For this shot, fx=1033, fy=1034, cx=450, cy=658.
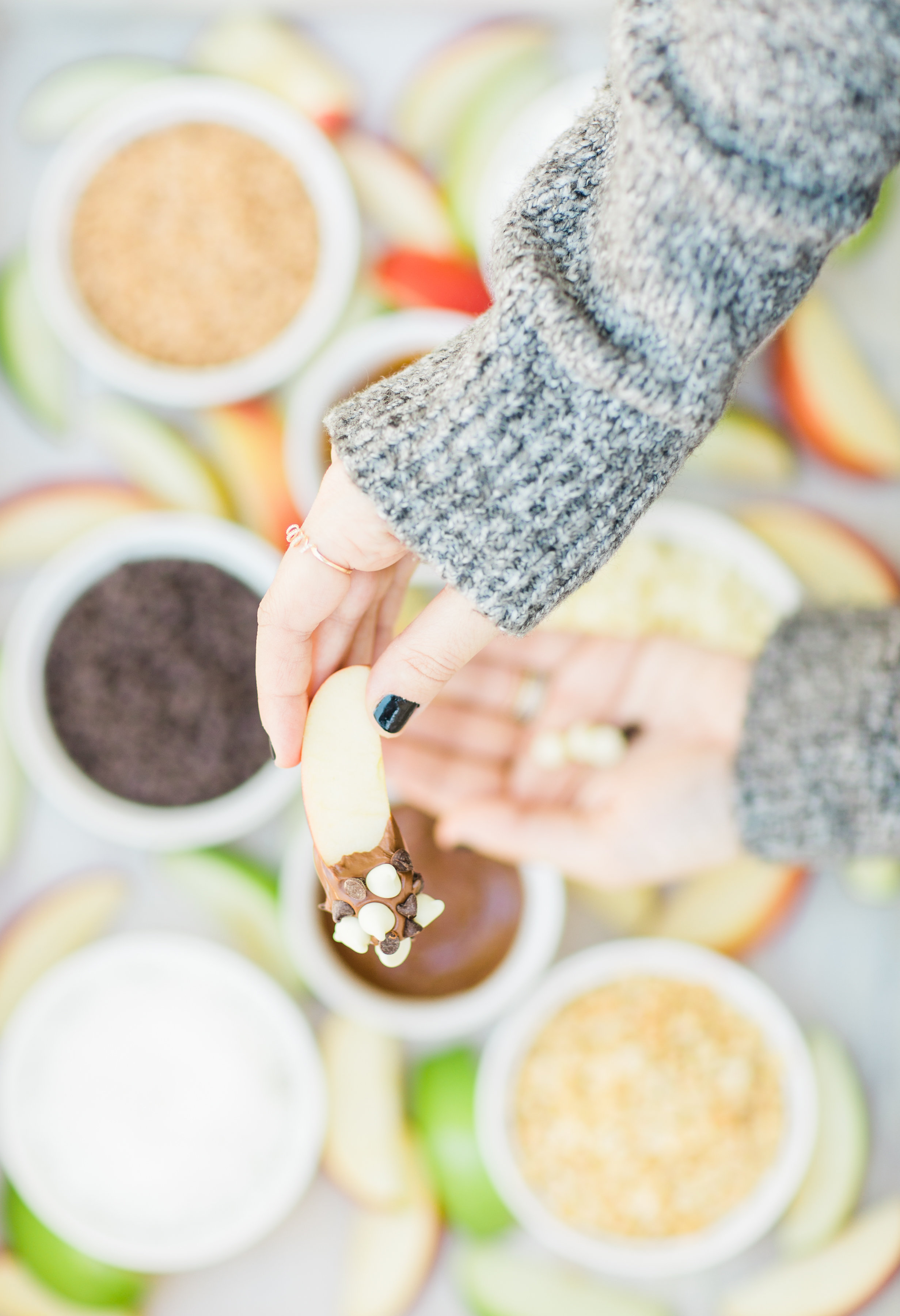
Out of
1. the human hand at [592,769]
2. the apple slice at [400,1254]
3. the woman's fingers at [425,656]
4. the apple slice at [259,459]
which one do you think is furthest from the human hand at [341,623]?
the apple slice at [400,1254]

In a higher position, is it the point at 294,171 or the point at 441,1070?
the point at 294,171

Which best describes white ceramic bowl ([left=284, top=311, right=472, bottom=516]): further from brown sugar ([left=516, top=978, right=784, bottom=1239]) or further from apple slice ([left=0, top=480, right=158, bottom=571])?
brown sugar ([left=516, top=978, right=784, bottom=1239])

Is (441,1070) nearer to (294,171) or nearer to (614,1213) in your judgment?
(614,1213)

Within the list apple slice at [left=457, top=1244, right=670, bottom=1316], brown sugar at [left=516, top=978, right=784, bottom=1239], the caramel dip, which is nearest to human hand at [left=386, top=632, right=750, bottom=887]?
the caramel dip

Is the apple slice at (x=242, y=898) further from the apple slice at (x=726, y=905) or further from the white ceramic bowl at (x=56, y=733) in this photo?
the apple slice at (x=726, y=905)

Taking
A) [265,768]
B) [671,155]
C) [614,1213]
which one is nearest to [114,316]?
[265,768]

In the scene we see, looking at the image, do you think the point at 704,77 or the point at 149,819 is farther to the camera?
the point at 149,819
